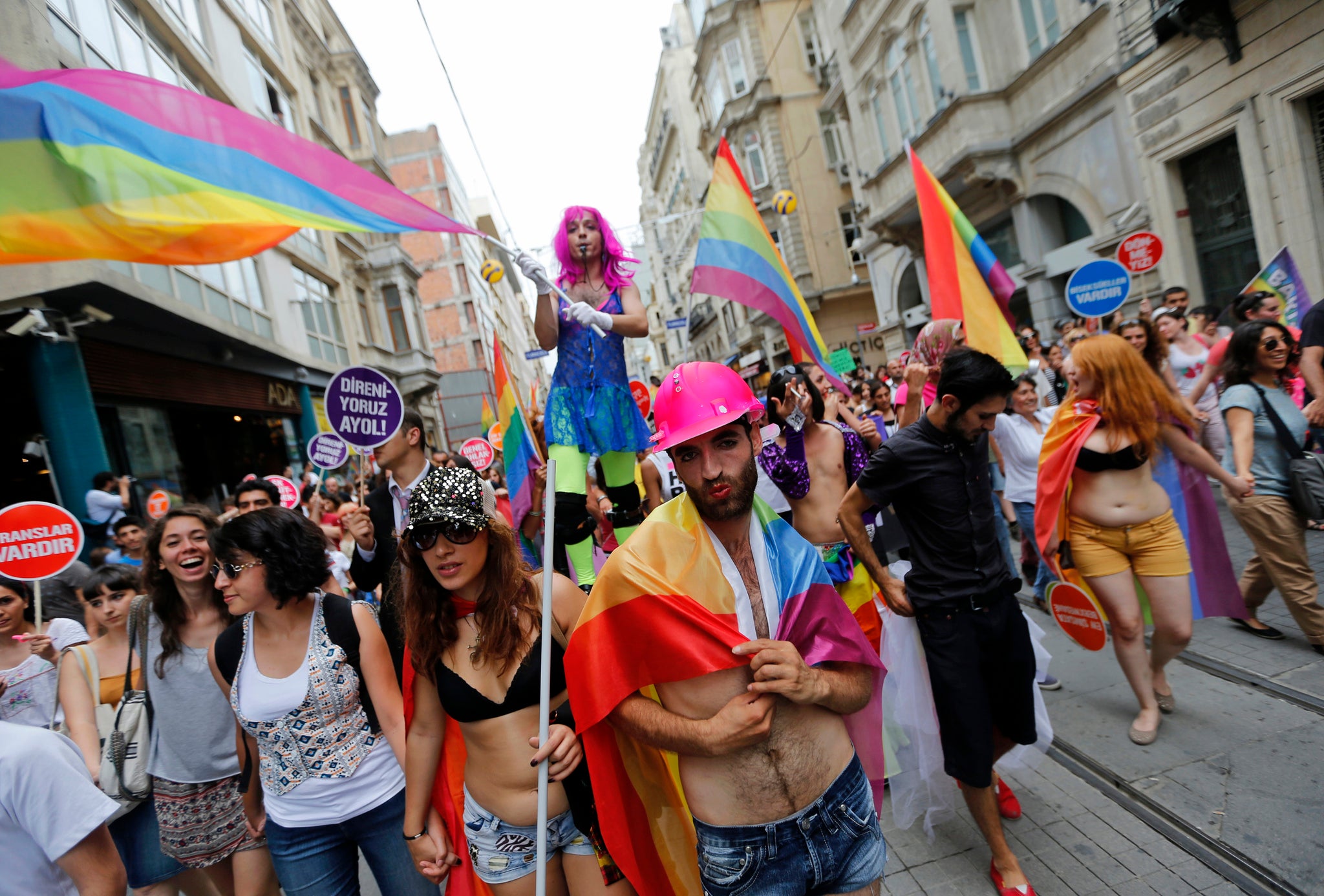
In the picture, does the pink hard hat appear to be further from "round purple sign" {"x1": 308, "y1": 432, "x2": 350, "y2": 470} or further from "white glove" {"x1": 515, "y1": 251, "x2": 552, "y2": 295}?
"round purple sign" {"x1": 308, "y1": 432, "x2": 350, "y2": 470}

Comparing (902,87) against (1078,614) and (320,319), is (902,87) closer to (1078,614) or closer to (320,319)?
(320,319)

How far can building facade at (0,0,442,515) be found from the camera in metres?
9.88

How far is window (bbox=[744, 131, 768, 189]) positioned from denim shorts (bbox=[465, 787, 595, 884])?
33.7m

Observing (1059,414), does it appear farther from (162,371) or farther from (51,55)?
(162,371)

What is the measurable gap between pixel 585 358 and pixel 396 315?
88.1ft

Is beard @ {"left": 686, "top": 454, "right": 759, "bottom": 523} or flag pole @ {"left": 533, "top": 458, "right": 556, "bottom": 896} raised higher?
beard @ {"left": 686, "top": 454, "right": 759, "bottom": 523}

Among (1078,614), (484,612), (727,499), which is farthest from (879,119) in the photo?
(484,612)

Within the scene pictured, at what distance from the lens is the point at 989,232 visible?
18.0m

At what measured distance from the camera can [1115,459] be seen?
144 inches

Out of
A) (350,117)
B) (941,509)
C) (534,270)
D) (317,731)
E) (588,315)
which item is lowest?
(317,731)

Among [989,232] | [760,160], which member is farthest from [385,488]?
[760,160]

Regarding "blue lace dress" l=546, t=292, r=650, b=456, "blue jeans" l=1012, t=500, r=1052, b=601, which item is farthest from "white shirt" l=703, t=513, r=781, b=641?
"blue jeans" l=1012, t=500, r=1052, b=601

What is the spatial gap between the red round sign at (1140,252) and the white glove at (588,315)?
748 centimetres

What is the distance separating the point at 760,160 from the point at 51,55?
2823 cm
